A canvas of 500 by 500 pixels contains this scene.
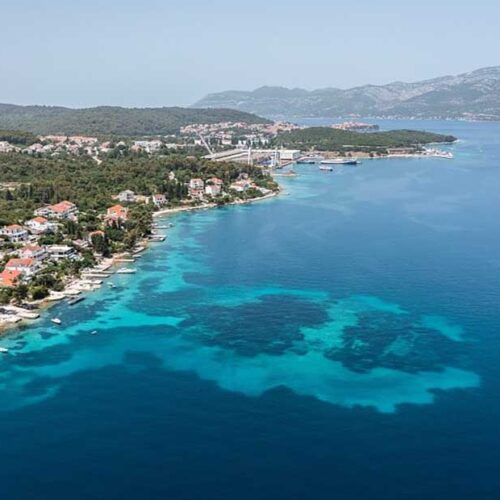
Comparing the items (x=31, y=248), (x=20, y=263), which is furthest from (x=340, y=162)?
(x=20, y=263)

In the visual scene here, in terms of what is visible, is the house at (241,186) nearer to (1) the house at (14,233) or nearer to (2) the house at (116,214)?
(2) the house at (116,214)

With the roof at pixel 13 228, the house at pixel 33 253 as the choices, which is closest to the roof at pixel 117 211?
the roof at pixel 13 228

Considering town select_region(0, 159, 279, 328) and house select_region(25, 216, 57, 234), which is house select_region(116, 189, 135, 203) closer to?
town select_region(0, 159, 279, 328)

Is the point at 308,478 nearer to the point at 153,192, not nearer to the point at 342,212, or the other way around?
the point at 342,212

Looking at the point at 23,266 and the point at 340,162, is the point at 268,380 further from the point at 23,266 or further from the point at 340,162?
the point at 340,162

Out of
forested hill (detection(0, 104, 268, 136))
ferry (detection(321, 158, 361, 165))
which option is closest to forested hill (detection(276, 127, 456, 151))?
ferry (detection(321, 158, 361, 165))

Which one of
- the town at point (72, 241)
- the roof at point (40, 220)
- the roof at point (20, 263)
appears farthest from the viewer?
the roof at point (40, 220)

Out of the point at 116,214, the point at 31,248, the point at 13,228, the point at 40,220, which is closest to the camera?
the point at 31,248
